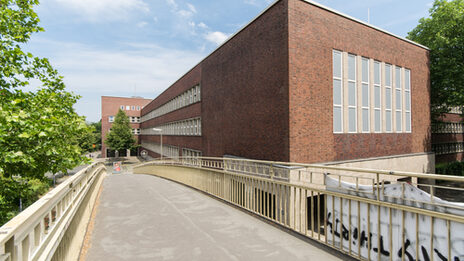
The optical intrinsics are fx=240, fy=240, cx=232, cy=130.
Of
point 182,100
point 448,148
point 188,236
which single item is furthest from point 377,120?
point 448,148

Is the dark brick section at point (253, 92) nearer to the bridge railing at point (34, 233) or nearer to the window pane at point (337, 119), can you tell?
the window pane at point (337, 119)

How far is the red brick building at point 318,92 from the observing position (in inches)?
422

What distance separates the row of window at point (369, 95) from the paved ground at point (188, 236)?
7.87 meters

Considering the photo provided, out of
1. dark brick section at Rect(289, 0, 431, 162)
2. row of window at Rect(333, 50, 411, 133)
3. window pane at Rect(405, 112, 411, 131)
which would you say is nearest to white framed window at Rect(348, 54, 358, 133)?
row of window at Rect(333, 50, 411, 133)

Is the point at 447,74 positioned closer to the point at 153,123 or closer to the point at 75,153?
the point at 75,153

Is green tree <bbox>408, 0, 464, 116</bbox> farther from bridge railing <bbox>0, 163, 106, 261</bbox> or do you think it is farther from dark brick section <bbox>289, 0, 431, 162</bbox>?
bridge railing <bbox>0, 163, 106, 261</bbox>

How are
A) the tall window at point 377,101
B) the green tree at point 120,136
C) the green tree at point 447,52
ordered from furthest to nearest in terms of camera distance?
the green tree at point 120,136, the green tree at point 447,52, the tall window at point 377,101

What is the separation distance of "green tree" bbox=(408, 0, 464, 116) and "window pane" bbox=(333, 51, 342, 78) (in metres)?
13.1

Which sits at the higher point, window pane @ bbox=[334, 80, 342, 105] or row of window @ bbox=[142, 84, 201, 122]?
row of window @ bbox=[142, 84, 201, 122]

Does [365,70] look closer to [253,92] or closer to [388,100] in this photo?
[388,100]

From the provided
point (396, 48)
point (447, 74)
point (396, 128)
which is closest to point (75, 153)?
point (396, 128)

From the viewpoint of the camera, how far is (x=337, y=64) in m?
12.1

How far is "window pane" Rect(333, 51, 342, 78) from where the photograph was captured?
39.3ft

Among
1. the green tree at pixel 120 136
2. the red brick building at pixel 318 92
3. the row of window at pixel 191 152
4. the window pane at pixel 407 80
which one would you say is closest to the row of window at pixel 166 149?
the row of window at pixel 191 152
